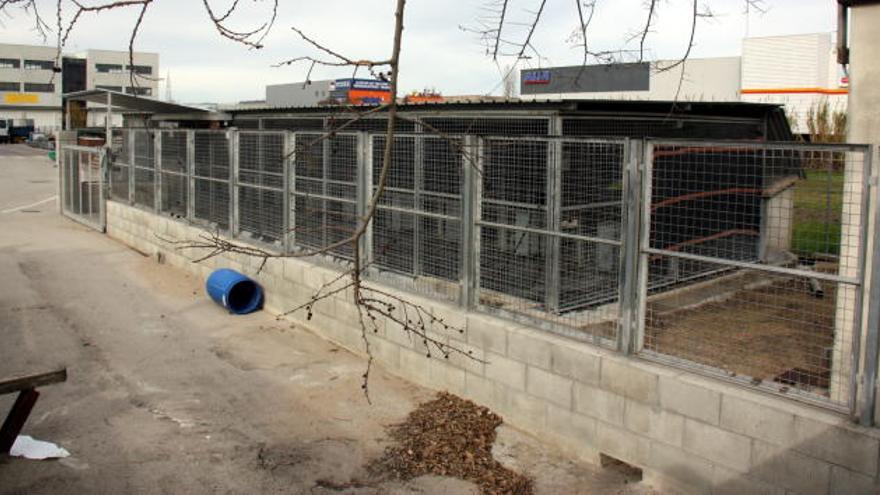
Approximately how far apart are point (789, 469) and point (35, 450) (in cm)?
531

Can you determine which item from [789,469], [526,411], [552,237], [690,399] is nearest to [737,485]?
[789,469]

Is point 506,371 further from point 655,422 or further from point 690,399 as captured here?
point 690,399

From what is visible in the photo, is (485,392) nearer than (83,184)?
Yes

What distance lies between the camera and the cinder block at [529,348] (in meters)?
6.41

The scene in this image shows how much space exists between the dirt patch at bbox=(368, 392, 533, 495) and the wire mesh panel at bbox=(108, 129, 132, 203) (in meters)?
11.9

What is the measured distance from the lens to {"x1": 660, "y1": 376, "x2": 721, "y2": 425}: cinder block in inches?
203

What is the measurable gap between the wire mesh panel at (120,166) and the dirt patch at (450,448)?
1195cm

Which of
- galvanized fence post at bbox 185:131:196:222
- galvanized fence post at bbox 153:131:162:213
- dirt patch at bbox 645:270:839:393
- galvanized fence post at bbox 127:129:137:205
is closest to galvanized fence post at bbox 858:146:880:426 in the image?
dirt patch at bbox 645:270:839:393

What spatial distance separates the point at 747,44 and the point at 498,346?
127 feet

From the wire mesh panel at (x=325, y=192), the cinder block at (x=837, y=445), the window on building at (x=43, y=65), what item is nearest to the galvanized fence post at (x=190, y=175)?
the wire mesh panel at (x=325, y=192)

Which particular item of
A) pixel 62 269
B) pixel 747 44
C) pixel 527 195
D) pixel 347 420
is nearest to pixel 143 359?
pixel 347 420

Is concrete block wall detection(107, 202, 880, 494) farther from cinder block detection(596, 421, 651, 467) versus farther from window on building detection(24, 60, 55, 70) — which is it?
window on building detection(24, 60, 55, 70)

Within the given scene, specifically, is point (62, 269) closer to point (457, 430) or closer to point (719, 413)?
point (457, 430)

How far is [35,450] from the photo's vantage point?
19.9ft
